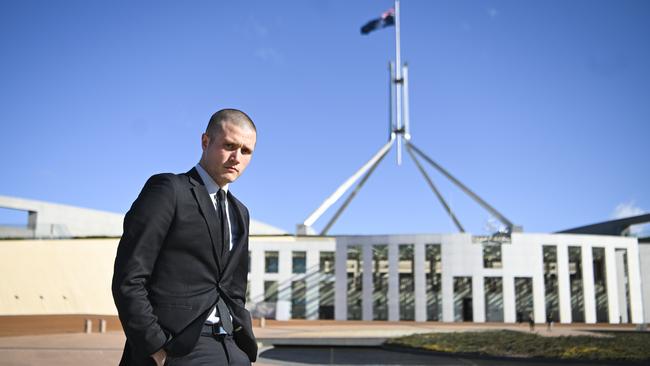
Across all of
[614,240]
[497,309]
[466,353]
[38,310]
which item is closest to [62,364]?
[466,353]

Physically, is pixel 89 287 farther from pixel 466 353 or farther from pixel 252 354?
pixel 252 354

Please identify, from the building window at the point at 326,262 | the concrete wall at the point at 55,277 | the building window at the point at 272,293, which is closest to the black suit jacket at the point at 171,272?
the concrete wall at the point at 55,277

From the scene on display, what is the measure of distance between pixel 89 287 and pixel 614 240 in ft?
113

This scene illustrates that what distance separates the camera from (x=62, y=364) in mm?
9695

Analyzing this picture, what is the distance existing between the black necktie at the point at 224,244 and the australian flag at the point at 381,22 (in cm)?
4645

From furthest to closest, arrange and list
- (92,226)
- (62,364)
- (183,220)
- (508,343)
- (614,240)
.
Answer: (92,226) → (614,240) → (508,343) → (62,364) → (183,220)

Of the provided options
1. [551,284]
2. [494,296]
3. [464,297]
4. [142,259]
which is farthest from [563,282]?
[142,259]

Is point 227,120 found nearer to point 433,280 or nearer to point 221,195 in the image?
point 221,195

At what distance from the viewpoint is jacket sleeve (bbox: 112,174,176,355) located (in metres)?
2.18

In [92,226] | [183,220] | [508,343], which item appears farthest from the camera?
[92,226]

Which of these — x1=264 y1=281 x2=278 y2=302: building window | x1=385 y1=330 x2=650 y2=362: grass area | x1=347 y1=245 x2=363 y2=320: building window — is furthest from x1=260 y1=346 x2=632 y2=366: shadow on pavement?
x1=264 y1=281 x2=278 y2=302: building window

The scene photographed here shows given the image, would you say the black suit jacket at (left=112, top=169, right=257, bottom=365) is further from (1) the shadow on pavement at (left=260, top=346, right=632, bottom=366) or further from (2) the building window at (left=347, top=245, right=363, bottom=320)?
Result: (2) the building window at (left=347, top=245, right=363, bottom=320)

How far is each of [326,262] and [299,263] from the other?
2320 mm

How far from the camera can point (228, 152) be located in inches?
102
